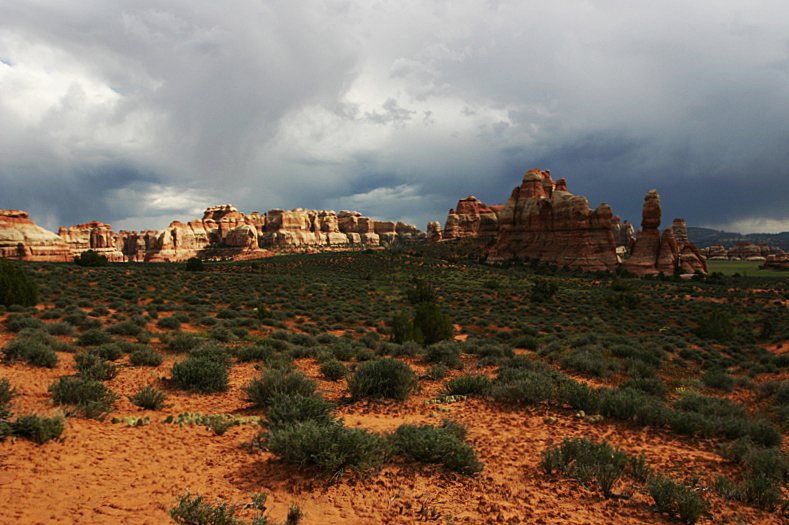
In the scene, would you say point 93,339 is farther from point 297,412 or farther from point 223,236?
point 223,236

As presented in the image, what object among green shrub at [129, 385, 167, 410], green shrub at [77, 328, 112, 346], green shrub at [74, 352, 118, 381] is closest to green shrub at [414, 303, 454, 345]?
green shrub at [77, 328, 112, 346]

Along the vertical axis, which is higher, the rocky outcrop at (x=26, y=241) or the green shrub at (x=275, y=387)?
the rocky outcrop at (x=26, y=241)

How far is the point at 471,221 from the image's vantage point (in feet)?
279

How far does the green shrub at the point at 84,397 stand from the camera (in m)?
5.36

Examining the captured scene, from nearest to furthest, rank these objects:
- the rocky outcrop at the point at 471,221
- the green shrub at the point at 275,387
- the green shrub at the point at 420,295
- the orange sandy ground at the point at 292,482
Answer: the orange sandy ground at the point at 292,482 → the green shrub at the point at 275,387 → the green shrub at the point at 420,295 → the rocky outcrop at the point at 471,221

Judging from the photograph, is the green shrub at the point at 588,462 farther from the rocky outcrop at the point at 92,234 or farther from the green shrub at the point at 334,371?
the rocky outcrop at the point at 92,234

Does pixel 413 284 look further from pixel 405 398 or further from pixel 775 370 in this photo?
pixel 405 398

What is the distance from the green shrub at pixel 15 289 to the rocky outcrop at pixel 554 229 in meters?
55.2

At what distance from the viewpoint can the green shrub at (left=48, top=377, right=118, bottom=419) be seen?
17.6 feet

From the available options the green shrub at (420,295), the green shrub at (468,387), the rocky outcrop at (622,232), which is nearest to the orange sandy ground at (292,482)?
the green shrub at (468,387)

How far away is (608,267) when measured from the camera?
52.7 metres

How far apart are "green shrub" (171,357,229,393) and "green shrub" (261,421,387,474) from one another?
3693 millimetres

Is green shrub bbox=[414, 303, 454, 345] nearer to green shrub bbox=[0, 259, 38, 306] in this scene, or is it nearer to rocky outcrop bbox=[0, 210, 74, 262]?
green shrub bbox=[0, 259, 38, 306]

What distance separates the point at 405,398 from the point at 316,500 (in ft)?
12.1
